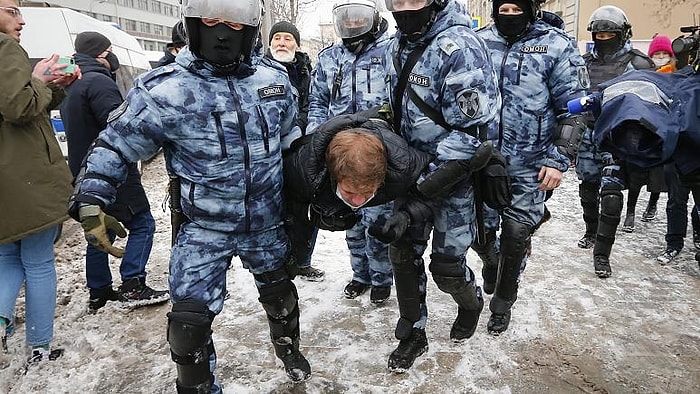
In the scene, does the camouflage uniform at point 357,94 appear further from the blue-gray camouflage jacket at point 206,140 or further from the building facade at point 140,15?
the building facade at point 140,15

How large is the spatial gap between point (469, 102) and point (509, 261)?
1.21 m

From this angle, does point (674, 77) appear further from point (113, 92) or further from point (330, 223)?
point (113, 92)

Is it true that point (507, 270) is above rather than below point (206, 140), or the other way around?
below

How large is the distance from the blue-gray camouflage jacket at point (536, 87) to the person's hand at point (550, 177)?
35 mm

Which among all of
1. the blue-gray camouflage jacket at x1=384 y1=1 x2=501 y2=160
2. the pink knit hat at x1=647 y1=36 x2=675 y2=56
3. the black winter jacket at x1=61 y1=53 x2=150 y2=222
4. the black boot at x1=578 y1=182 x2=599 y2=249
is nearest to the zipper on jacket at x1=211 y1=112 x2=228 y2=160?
the blue-gray camouflage jacket at x1=384 y1=1 x2=501 y2=160

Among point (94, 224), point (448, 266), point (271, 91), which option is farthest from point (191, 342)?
point (448, 266)

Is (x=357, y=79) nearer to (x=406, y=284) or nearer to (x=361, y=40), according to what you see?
(x=361, y=40)

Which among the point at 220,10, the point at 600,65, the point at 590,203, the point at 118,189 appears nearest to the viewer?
the point at 220,10

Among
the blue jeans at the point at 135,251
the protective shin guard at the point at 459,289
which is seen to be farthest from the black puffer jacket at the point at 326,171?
the blue jeans at the point at 135,251

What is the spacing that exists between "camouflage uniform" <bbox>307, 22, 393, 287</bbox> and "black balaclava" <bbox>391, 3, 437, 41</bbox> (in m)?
0.84

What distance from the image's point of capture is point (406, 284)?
2.82m

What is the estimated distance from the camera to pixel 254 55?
230 cm

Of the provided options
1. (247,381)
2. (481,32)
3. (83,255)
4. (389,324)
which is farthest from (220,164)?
(83,255)

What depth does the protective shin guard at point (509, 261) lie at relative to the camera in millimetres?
3121
